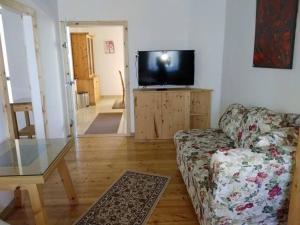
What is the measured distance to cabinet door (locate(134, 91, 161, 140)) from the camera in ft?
13.6

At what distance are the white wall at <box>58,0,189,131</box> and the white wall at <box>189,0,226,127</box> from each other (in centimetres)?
19

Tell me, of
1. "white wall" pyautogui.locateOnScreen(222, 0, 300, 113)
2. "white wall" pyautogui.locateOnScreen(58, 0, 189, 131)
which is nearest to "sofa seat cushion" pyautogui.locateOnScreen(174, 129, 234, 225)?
"white wall" pyautogui.locateOnScreen(222, 0, 300, 113)

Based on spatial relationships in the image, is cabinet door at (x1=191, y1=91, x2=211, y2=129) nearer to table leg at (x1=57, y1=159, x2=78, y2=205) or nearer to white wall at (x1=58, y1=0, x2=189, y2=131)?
white wall at (x1=58, y1=0, x2=189, y2=131)

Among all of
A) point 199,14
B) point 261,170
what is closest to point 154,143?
point 199,14

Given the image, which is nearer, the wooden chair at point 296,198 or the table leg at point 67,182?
the wooden chair at point 296,198

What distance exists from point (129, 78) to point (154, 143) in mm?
1228

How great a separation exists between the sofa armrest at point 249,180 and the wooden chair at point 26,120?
2.13 meters

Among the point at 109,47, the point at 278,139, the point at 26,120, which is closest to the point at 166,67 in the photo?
the point at 26,120

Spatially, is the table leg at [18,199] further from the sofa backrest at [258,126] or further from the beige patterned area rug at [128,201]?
the sofa backrest at [258,126]

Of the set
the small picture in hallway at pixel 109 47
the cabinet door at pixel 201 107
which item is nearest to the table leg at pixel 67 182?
the cabinet door at pixel 201 107

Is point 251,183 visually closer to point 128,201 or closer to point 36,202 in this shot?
point 128,201

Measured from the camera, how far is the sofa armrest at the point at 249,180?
1.55 metres

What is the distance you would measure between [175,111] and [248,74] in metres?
1.36

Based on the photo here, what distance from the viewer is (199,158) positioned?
→ 2.41 metres
